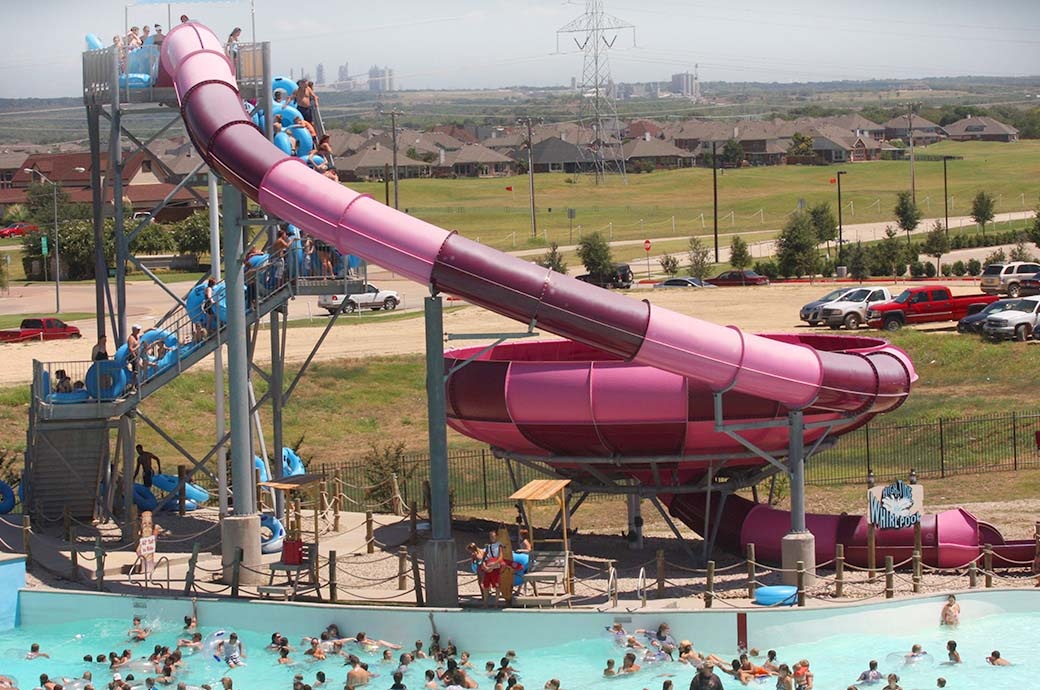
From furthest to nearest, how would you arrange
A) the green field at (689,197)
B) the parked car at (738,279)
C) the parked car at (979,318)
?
1. the green field at (689,197)
2. the parked car at (738,279)
3. the parked car at (979,318)

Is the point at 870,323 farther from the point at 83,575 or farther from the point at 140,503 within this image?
the point at 83,575

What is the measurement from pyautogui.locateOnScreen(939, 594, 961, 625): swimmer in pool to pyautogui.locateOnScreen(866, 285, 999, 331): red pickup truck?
35.6m

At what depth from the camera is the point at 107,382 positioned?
112ft

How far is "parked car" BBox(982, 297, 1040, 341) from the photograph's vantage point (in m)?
56.8

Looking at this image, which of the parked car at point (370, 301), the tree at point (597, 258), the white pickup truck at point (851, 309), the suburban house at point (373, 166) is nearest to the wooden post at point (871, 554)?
the white pickup truck at point (851, 309)

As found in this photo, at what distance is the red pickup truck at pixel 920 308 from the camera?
202 feet

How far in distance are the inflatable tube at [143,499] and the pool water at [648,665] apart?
8.86 meters

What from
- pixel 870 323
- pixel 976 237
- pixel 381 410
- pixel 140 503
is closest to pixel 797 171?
pixel 976 237

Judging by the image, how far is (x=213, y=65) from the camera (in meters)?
30.6

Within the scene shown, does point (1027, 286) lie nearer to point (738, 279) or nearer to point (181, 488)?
point (738, 279)

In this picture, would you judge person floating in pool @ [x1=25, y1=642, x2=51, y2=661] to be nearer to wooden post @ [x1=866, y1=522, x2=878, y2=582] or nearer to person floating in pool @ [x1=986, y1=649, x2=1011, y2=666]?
wooden post @ [x1=866, y1=522, x2=878, y2=582]

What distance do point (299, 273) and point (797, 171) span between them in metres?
139

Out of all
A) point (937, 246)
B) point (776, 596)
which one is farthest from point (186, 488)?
point (937, 246)

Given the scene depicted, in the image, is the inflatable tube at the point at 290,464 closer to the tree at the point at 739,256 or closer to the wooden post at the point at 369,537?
the wooden post at the point at 369,537
